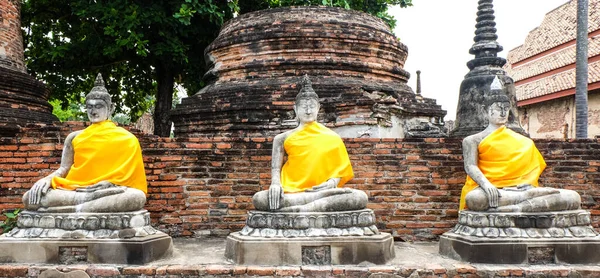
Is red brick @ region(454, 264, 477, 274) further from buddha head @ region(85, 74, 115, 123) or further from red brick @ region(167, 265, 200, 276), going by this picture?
buddha head @ region(85, 74, 115, 123)

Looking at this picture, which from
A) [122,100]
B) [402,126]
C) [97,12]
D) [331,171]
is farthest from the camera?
[122,100]

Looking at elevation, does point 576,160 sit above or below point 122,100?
below

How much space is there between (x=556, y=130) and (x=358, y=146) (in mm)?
15050

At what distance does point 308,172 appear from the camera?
15.8 feet

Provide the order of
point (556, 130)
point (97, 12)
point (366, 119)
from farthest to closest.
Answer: point (556, 130), point (97, 12), point (366, 119)

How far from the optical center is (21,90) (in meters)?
8.48

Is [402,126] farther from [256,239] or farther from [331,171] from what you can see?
[256,239]

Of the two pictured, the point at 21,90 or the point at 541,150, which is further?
the point at 21,90

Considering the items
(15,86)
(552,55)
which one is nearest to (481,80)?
(15,86)

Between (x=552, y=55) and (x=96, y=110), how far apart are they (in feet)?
64.2

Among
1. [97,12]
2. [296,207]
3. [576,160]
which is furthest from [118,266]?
[97,12]

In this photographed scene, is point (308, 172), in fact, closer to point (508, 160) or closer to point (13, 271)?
point (508, 160)

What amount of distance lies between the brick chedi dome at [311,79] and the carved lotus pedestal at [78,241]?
145 inches

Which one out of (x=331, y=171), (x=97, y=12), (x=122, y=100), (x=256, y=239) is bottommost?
(x=256, y=239)
